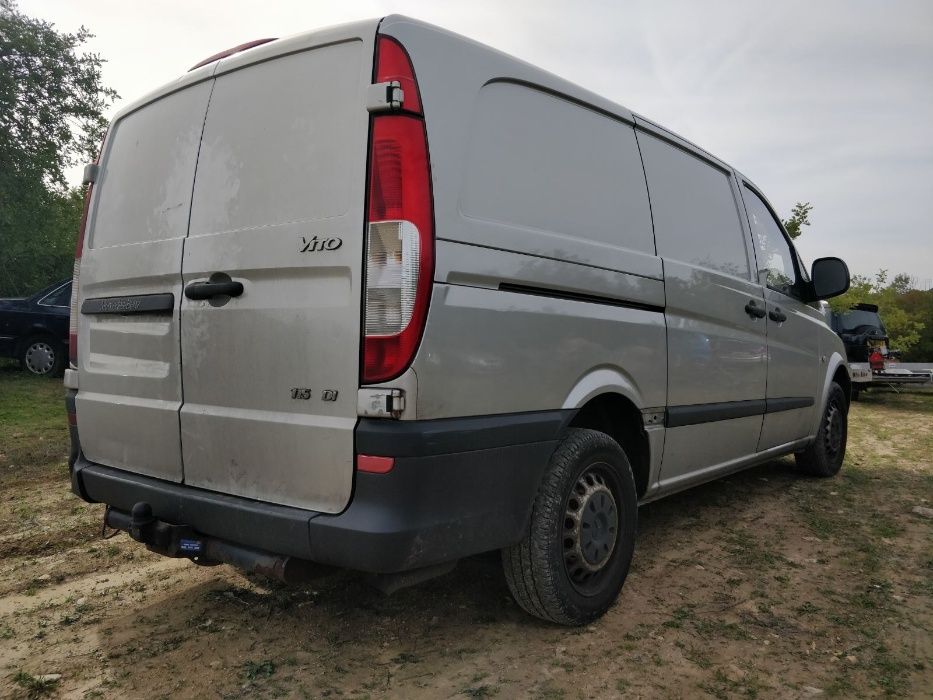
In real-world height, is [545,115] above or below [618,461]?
above

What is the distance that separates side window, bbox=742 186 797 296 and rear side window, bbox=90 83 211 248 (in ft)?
10.4

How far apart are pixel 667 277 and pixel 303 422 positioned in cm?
185

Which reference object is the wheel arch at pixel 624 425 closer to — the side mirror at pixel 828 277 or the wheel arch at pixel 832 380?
the side mirror at pixel 828 277

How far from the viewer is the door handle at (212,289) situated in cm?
238

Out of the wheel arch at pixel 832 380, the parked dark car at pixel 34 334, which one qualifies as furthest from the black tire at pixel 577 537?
the parked dark car at pixel 34 334

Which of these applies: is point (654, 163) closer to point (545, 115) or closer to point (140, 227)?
point (545, 115)

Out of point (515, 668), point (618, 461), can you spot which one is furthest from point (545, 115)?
point (515, 668)

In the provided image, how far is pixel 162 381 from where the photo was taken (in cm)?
261

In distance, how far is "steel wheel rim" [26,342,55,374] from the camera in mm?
10297

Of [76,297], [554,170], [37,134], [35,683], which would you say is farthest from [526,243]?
[37,134]

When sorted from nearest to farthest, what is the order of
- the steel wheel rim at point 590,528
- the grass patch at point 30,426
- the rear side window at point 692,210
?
the steel wheel rim at point 590,528 < the rear side window at point 692,210 < the grass patch at point 30,426

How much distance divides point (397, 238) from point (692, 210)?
2.10 metres

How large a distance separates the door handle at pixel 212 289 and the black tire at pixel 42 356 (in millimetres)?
9208

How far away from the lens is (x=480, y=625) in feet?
8.98
